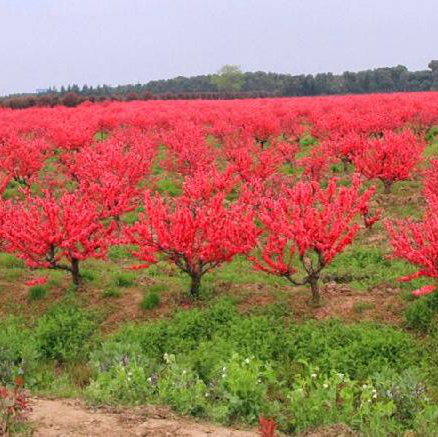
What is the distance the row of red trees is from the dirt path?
3071mm

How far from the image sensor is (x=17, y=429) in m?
5.51

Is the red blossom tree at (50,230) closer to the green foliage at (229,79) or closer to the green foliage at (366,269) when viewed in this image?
the green foliage at (366,269)

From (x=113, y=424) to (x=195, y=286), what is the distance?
159 inches

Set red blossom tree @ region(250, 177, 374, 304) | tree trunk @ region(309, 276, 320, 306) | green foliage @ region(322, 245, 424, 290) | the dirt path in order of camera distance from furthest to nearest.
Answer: green foliage @ region(322, 245, 424, 290) → tree trunk @ region(309, 276, 320, 306) → red blossom tree @ region(250, 177, 374, 304) → the dirt path

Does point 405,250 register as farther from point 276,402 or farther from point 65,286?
point 65,286

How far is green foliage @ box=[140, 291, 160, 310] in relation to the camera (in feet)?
31.8

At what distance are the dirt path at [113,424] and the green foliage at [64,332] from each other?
2.36 m

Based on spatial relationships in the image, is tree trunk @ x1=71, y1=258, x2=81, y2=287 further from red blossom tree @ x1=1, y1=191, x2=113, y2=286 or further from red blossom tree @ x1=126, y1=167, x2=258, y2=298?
red blossom tree @ x1=126, y1=167, x2=258, y2=298

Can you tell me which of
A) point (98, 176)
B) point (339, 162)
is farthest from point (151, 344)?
point (339, 162)

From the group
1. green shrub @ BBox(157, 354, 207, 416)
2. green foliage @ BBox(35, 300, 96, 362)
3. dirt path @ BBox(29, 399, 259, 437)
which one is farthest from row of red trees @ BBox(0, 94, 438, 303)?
dirt path @ BBox(29, 399, 259, 437)

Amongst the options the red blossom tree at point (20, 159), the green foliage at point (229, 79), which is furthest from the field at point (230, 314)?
the green foliage at point (229, 79)

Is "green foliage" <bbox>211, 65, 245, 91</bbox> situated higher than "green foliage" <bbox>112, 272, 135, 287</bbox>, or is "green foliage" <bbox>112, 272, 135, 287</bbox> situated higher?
"green foliage" <bbox>211, 65, 245, 91</bbox>

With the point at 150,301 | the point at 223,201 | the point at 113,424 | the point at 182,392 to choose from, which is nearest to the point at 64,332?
the point at 150,301

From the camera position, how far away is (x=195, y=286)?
9.75 metres
